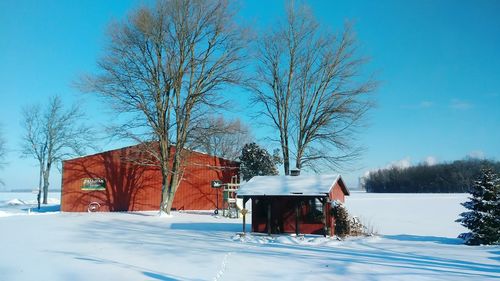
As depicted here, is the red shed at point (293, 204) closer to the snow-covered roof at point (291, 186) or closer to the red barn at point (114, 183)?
the snow-covered roof at point (291, 186)

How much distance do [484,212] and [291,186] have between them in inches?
295

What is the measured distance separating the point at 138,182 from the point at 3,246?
49.9 ft

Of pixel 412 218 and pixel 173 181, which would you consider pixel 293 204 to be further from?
pixel 412 218

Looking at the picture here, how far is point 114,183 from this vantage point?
88.0ft

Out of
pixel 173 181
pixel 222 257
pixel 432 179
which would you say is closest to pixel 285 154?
pixel 173 181

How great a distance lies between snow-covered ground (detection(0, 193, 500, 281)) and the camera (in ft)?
27.3

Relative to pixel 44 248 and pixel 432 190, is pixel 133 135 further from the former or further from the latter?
pixel 432 190

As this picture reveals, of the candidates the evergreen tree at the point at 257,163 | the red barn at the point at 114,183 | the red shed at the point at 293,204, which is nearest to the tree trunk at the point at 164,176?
the red barn at the point at 114,183

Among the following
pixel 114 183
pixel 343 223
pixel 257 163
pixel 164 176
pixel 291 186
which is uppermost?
pixel 257 163

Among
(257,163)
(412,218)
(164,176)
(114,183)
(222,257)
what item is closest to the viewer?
(222,257)

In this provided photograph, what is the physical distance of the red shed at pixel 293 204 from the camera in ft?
52.1

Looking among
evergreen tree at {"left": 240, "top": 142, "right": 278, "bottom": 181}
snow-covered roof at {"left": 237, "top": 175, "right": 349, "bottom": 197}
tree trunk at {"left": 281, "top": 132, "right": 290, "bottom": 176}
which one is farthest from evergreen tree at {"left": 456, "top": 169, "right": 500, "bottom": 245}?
evergreen tree at {"left": 240, "top": 142, "right": 278, "bottom": 181}

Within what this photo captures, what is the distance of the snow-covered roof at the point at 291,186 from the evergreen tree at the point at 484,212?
539cm

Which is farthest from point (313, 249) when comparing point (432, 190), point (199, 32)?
point (432, 190)
